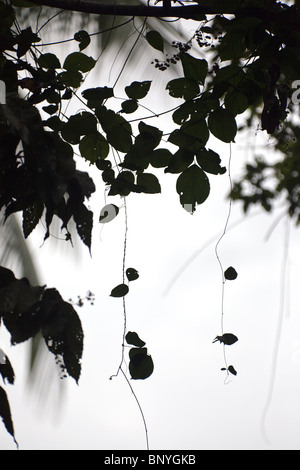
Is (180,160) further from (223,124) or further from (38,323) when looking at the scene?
(38,323)

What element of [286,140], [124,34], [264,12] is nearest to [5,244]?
[124,34]

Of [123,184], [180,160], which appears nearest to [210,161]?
[180,160]

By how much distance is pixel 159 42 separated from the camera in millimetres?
1043

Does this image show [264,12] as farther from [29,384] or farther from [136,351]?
[29,384]

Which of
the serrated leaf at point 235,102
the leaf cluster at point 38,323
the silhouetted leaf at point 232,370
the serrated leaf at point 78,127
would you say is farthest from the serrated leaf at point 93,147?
the silhouetted leaf at point 232,370

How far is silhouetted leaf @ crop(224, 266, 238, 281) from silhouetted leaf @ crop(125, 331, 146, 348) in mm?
211

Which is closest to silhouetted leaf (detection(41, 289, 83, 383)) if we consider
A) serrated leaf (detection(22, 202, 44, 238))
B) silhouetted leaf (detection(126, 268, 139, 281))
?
serrated leaf (detection(22, 202, 44, 238))

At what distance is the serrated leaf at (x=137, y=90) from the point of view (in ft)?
3.34

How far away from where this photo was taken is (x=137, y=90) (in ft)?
3.35

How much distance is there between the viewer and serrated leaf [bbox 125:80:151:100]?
40.1 inches

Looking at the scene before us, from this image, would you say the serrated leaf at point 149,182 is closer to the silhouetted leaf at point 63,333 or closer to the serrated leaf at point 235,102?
the serrated leaf at point 235,102

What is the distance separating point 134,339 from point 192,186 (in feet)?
0.94

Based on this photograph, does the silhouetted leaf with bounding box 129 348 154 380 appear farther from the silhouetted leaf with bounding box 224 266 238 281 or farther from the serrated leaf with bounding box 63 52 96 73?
the serrated leaf with bounding box 63 52 96 73

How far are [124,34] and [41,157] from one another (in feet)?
10.4
